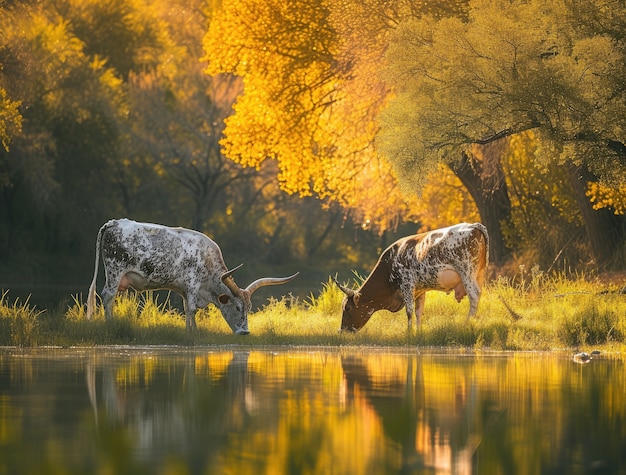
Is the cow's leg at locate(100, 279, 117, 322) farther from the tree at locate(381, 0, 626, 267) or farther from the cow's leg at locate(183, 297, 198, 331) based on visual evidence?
the tree at locate(381, 0, 626, 267)

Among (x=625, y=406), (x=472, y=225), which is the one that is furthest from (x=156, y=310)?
(x=625, y=406)

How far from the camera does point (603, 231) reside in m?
31.5

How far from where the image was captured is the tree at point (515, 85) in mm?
23641

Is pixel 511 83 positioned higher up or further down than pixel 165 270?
higher up

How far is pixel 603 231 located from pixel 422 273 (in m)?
9.52

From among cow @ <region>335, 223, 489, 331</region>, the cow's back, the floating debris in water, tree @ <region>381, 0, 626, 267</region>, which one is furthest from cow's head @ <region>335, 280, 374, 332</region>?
the floating debris in water

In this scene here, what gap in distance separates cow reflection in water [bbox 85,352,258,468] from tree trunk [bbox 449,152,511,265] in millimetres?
19299

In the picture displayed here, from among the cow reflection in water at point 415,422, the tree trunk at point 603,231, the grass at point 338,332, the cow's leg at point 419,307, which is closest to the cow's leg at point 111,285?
the grass at point 338,332

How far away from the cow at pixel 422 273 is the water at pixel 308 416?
15.5 feet

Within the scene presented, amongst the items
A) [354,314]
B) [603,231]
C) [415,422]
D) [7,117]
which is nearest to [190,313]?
[354,314]

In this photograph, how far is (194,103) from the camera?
6356 cm

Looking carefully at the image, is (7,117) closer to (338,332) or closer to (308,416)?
(338,332)

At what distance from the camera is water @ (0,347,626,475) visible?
10.2 m

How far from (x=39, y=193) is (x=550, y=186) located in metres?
23.4
